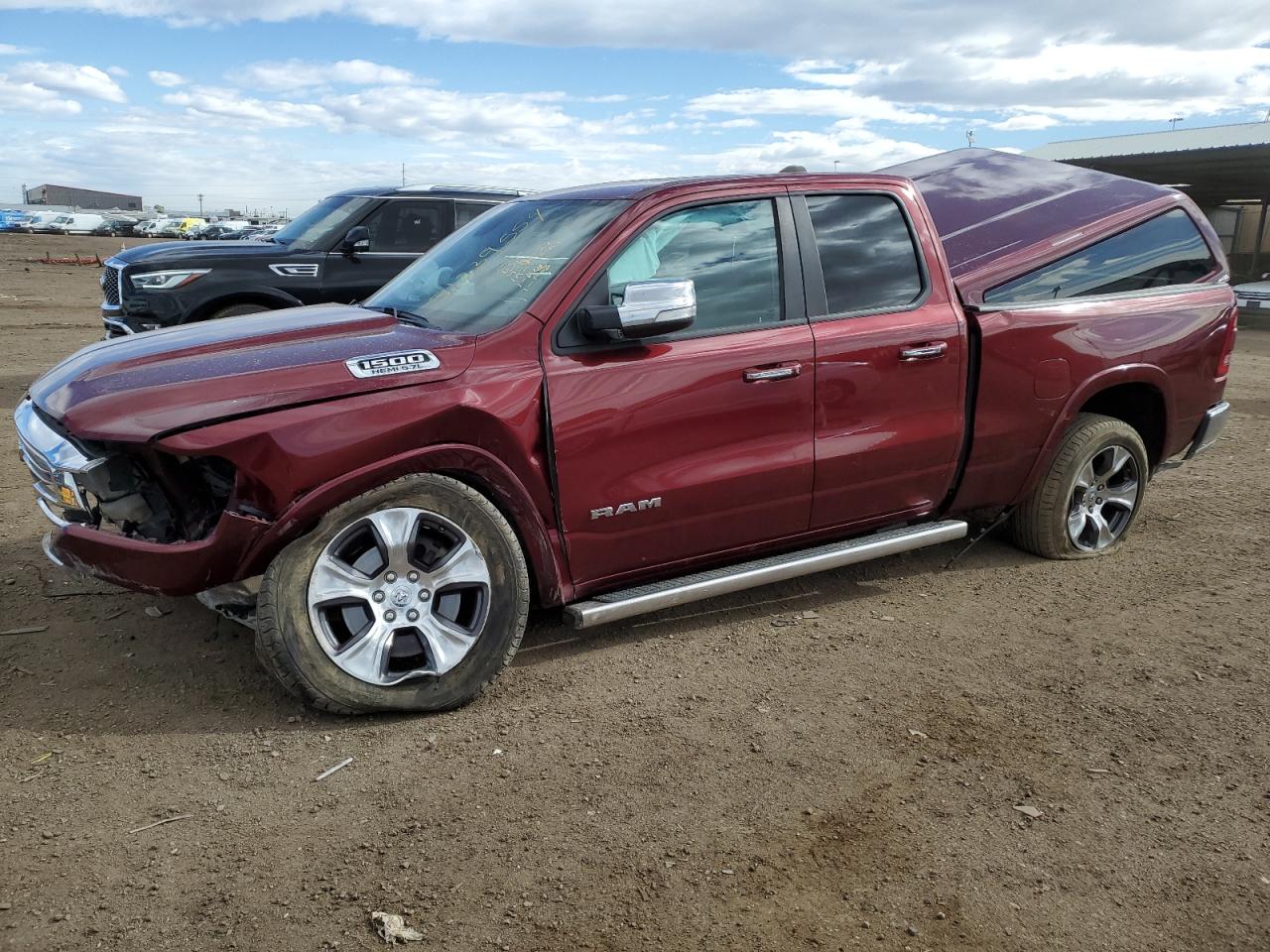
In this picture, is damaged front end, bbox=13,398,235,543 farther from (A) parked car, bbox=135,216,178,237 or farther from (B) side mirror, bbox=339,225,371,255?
(A) parked car, bbox=135,216,178,237

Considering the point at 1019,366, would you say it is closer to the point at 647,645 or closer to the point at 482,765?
the point at 647,645

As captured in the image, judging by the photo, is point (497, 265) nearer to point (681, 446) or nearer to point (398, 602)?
point (681, 446)

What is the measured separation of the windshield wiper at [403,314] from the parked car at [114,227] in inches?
2986

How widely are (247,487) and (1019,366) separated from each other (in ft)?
11.4

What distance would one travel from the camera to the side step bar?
3922 millimetres

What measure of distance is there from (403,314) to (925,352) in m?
2.24

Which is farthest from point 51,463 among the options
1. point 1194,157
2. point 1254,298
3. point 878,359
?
point 1194,157

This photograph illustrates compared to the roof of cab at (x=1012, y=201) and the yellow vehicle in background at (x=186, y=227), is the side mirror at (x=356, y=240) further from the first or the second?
the yellow vehicle in background at (x=186, y=227)

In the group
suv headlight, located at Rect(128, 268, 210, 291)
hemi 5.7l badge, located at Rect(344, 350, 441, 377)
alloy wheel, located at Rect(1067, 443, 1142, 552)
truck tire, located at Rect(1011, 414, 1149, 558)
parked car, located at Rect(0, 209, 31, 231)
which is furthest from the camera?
parked car, located at Rect(0, 209, 31, 231)

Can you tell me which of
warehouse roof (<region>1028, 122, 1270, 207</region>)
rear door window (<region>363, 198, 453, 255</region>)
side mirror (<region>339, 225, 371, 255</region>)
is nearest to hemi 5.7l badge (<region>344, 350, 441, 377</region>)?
side mirror (<region>339, 225, 371, 255</region>)

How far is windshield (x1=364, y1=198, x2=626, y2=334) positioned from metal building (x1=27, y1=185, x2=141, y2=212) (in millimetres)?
151140

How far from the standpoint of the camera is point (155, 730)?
3.61 m

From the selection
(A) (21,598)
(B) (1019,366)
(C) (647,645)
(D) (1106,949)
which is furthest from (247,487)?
(B) (1019,366)

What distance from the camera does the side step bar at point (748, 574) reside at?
392 cm
